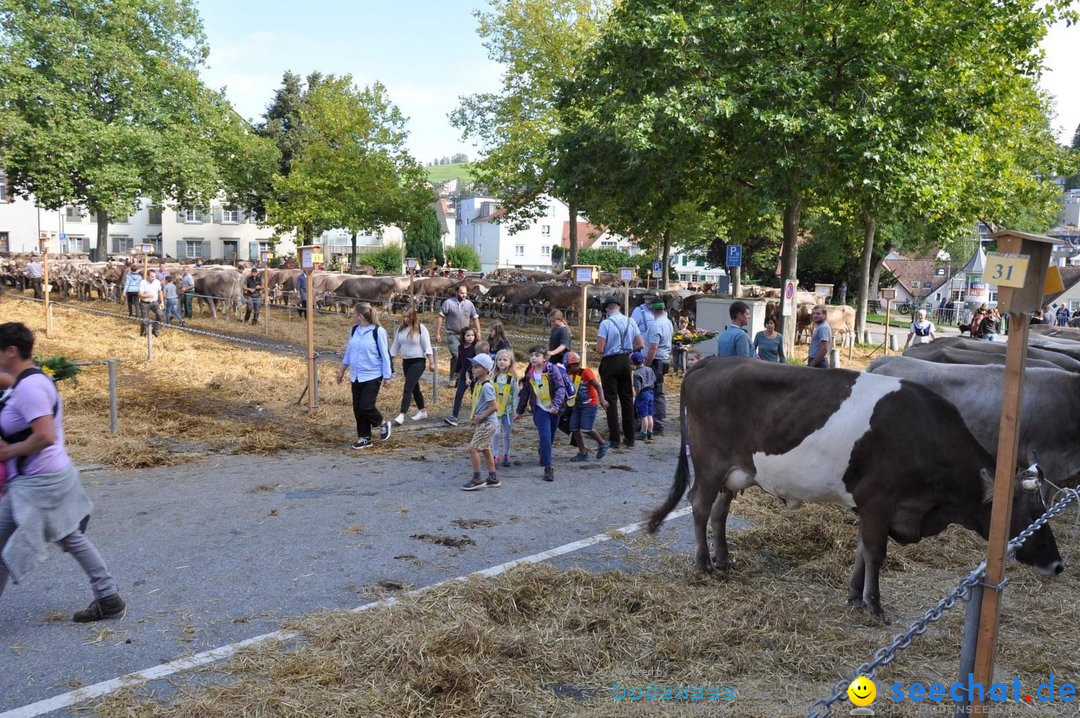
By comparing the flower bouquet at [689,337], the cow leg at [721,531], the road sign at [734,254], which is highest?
the road sign at [734,254]

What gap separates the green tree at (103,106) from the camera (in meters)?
36.4

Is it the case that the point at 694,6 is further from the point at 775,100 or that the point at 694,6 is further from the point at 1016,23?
the point at 1016,23

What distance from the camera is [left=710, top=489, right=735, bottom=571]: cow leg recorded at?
20.4 ft

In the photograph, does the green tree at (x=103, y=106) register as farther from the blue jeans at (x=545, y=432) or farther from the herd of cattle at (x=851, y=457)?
the herd of cattle at (x=851, y=457)

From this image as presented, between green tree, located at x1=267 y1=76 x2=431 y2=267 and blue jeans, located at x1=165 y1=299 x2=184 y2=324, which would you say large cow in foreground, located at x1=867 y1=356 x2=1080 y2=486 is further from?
green tree, located at x1=267 y1=76 x2=431 y2=267

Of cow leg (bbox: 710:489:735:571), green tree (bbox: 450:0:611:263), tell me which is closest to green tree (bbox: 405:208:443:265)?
green tree (bbox: 450:0:611:263)

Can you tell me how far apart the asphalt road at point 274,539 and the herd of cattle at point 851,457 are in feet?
3.62

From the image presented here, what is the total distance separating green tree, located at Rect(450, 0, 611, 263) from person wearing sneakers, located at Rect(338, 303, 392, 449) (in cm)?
1849

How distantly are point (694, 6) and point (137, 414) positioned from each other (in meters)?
13.1

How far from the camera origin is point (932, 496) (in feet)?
17.4

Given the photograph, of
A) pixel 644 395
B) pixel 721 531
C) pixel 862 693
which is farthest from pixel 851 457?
pixel 644 395

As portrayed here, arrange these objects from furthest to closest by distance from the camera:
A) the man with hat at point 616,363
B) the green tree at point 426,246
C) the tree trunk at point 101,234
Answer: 1. the green tree at point 426,246
2. the tree trunk at point 101,234
3. the man with hat at point 616,363

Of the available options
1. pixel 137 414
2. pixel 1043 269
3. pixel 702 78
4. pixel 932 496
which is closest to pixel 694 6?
pixel 702 78

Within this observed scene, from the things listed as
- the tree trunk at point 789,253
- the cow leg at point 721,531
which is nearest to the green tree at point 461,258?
the tree trunk at point 789,253
